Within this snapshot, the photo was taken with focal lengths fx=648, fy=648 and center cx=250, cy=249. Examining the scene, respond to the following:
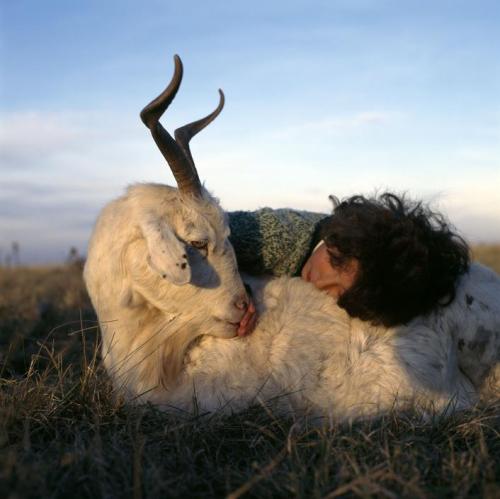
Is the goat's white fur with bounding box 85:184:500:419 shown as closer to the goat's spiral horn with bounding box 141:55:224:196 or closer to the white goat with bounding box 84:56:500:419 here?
the white goat with bounding box 84:56:500:419

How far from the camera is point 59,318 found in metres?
7.11

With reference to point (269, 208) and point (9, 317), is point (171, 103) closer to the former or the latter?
point (269, 208)

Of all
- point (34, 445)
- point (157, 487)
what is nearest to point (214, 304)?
point (34, 445)

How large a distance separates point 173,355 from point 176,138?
4.07 ft

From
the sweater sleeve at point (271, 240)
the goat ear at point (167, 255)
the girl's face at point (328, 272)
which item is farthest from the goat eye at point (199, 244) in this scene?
the girl's face at point (328, 272)

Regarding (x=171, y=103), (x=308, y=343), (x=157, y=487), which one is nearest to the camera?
(x=157, y=487)

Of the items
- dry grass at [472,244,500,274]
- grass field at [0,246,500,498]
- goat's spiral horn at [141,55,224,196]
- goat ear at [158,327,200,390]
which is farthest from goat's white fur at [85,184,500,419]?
dry grass at [472,244,500,274]

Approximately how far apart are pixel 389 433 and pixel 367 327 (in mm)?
963

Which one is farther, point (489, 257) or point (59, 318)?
point (489, 257)

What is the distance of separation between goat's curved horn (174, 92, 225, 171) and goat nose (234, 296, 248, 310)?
802mm

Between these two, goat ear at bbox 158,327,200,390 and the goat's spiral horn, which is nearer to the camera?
the goat's spiral horn

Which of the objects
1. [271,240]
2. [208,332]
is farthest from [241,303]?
[271,240]

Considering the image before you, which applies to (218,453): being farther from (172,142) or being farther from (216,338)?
(172,142)

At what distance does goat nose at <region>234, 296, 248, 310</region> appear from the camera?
Result: 12.0 ft
